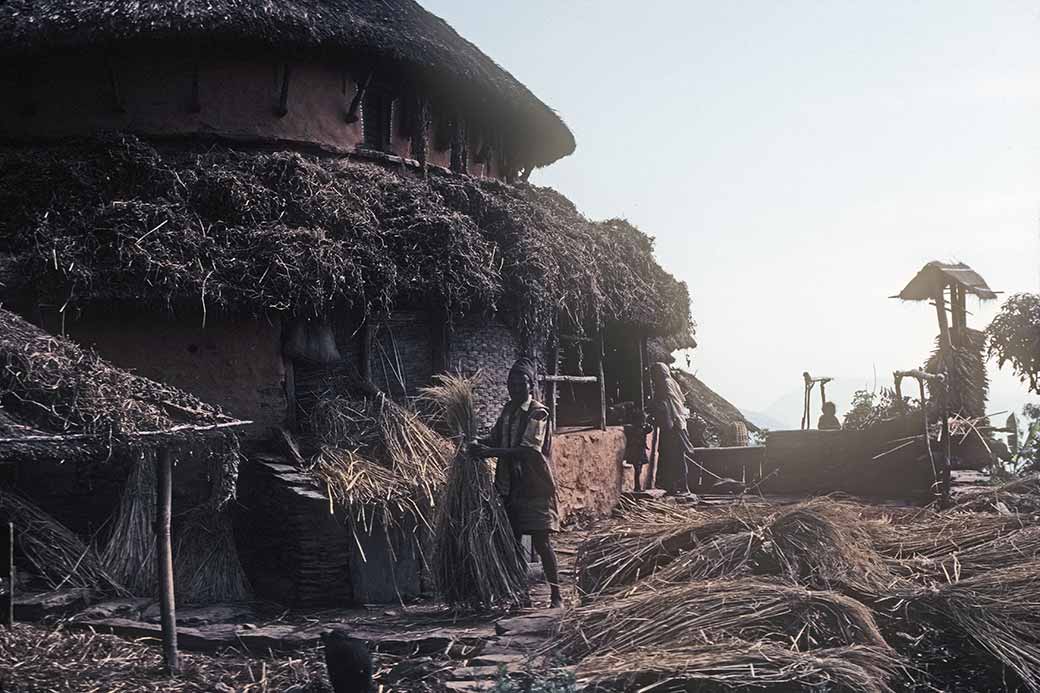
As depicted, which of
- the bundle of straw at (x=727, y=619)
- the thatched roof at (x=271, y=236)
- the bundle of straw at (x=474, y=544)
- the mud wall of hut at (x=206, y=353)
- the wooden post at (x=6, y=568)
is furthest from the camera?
the mud wall of hut at (x=206, y=353)

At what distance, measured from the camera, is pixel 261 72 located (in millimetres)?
10469

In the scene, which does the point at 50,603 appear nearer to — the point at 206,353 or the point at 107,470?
the point at 107,470

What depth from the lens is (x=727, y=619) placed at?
15.9 ft

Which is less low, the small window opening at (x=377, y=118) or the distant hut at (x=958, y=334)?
the small window opening at (x=377, y=118)

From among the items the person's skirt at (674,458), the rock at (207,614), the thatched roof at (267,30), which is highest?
the thatched roof at (267,30)

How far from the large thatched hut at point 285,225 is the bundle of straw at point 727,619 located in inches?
122

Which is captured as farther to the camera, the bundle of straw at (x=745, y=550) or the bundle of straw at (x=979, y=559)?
the bundle of straw at (x=979, y=559)

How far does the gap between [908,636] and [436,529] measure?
322 cm

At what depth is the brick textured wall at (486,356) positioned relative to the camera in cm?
982

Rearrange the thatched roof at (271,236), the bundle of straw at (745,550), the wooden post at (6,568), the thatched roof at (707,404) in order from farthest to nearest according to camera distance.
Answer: the thatched roof at (707,404)
the thatched roof at (271,236)
the wooden post at (6,568)
the bundle of straw at (745,550)

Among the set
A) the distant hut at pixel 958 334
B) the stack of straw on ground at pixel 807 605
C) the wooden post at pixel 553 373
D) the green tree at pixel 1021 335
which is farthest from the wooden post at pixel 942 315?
the stack of straw on ground at pixel 807 605

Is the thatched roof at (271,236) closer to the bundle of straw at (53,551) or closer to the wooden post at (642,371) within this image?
the bundle of straw at (53,551)

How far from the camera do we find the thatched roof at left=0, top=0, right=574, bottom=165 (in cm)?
980

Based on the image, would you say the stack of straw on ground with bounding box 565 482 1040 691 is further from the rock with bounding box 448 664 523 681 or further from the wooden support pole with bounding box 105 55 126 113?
the wooden support pole with bounding box 105 55 126 113
